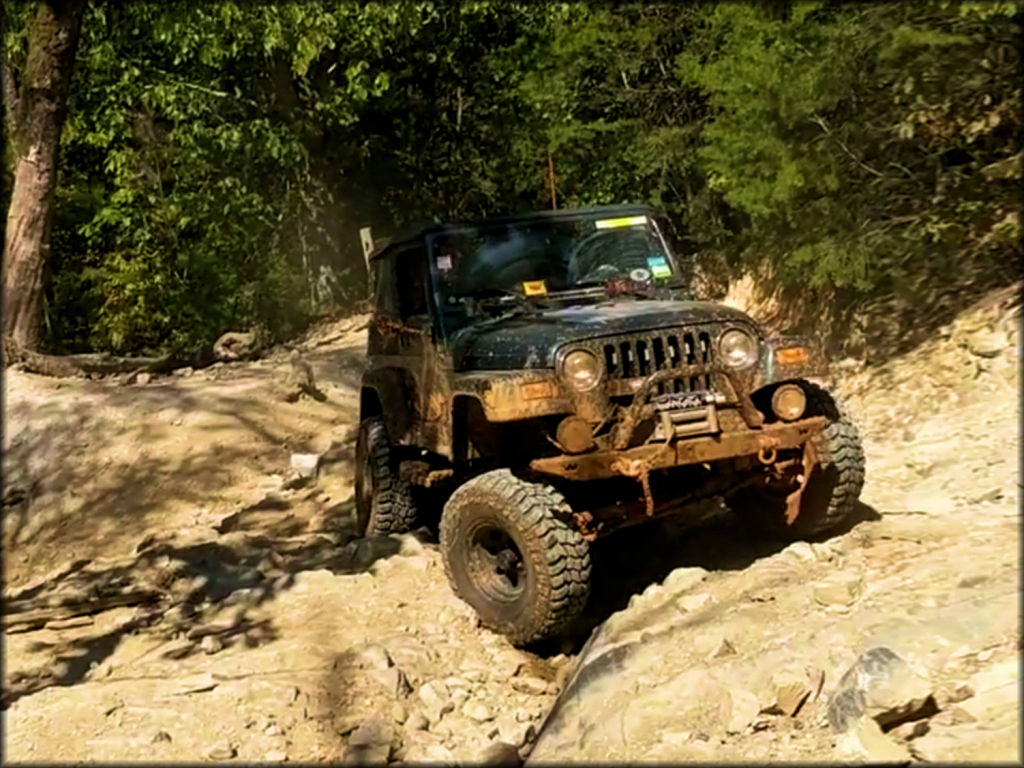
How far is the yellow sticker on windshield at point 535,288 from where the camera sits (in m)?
6.84

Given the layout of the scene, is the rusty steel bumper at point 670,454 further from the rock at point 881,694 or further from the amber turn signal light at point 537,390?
the rock at point 881,694

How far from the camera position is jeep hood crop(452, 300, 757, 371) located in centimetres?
580

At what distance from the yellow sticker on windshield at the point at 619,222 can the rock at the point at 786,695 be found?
3.43m

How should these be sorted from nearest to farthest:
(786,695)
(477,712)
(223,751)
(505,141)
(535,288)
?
(786,695) → (223,751) → (477,712) → (535,288) → (505,141)

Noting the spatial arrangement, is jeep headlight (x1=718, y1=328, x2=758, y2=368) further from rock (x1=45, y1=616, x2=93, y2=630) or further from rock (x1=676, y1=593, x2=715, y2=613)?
rock (x1=45, y1=616, x2=93, y2=630)

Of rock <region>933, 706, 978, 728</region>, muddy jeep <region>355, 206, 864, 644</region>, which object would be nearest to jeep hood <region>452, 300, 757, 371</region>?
muddy jeep <region>355, 206, 864, 644</region>

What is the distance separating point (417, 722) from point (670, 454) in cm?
159

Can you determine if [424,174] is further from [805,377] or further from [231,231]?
[805,377]

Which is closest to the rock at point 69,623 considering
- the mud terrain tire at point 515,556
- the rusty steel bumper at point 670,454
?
the mud terrain tire at point 515,556

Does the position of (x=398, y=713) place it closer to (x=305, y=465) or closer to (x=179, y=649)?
(x=179, y=649)

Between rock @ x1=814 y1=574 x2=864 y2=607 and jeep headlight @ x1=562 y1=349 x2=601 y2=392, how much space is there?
4.35 feet

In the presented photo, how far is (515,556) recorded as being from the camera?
5.94 m

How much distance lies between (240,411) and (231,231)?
11.2 m

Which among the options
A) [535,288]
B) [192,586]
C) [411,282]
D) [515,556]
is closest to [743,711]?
[515,556]
